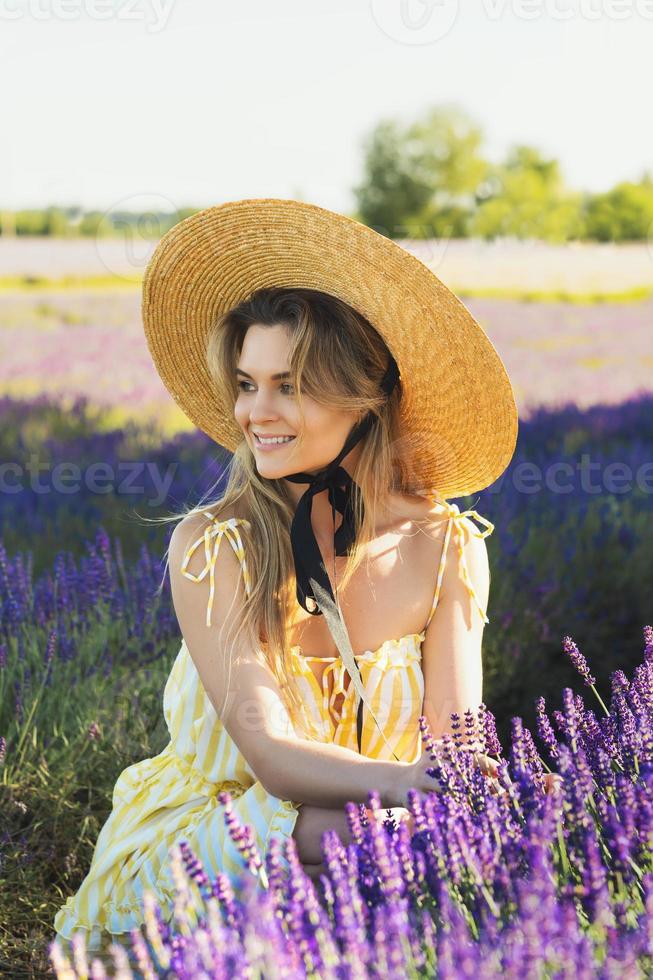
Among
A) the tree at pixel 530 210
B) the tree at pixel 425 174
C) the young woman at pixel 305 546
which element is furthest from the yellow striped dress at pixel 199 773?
the tree at pixel 425 174

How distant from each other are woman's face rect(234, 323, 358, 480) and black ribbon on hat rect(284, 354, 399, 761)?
0.03 metres

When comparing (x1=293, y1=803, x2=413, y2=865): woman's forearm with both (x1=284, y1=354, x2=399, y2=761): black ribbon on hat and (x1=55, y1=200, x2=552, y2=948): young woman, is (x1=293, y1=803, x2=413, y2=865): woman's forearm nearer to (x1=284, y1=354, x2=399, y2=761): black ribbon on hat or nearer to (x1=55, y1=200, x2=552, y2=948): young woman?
(x1=55, y1=200, x2=552, y2=948): young woman

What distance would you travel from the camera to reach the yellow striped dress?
2215 millimetres

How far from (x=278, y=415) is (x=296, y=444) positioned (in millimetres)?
66

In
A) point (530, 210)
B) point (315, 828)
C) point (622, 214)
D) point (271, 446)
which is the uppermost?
point (271, 446)

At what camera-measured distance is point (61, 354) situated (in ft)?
37.1

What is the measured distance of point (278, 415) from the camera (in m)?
2.26

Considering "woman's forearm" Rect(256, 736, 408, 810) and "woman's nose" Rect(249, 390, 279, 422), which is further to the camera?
"woman's nose" Rect(249, 390, 279, 422)

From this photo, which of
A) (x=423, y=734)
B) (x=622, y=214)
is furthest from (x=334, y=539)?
(x=622, y=214)

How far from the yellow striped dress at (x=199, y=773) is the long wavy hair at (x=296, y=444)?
0.15 ft

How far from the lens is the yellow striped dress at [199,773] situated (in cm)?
221

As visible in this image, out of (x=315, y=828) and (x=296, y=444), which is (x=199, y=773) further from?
(x=296, y=444)

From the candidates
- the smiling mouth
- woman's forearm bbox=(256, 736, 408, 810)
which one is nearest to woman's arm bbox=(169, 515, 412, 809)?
woman's forearm bbox=(256, 736, 408, 810)

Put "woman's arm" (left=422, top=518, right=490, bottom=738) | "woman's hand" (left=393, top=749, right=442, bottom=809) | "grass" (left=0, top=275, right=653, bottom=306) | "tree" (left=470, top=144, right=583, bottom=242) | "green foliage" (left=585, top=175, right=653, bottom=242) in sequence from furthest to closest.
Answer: "tree" (left=470, top=144, right=583, bottom=242), "green foliage" (left=585, top=175, right=653, bottom=242), "grass" (left=0, top=275, right=653, bottom=306), "woman's arm" (left=422, top=518, right=490, bottom=738), "woman's hand" (left=393, top=749, right=442, bottom=809)
